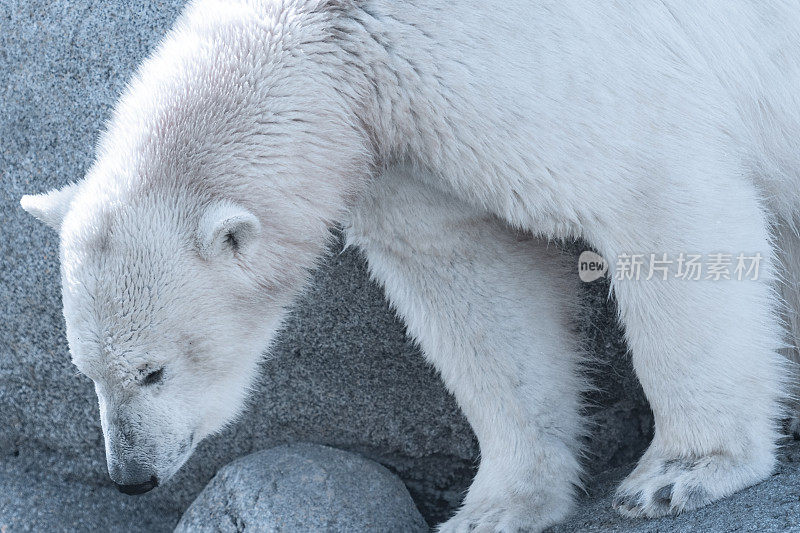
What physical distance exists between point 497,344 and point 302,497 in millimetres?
763

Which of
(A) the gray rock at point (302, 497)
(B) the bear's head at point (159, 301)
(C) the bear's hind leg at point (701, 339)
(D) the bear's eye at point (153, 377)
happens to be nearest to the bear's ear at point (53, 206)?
(B) the bear's head at point (159, 301)

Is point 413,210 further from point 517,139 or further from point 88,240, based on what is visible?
point 88,240

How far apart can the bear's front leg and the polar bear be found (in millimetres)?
219

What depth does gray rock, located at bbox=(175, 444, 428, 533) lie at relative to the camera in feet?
8.63

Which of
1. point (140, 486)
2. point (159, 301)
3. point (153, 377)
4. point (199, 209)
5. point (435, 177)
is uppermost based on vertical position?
point (435, 177)

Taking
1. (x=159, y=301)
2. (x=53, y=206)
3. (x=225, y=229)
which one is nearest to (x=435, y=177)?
(x=225, y=229)

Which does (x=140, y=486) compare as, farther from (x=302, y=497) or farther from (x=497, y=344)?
(x=497, y=344)

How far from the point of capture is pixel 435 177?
2178 mm

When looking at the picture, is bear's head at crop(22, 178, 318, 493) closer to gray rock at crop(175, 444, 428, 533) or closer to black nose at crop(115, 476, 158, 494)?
black nose at crop(115, 476, 158, 494)

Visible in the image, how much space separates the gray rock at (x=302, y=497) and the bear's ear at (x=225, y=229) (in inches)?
40.5

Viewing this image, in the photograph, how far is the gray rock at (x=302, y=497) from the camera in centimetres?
263

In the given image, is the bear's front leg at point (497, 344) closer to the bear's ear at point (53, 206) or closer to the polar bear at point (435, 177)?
the polar bear at point (435, 177)


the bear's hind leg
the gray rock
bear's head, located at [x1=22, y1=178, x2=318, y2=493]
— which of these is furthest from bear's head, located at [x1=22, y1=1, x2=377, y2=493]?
the bear's hind leg

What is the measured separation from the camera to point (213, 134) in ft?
6.49
